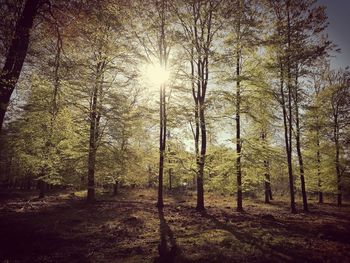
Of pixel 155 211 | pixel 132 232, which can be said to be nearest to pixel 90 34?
pixel 132 232

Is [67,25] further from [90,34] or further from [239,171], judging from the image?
[239,171]

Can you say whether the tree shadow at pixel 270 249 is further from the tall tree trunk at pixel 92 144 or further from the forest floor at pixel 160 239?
the tall tree trunk at pixel 92 144

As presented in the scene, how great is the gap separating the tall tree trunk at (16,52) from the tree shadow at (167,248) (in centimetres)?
627

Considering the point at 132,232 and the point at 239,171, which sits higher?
the point at 239,171

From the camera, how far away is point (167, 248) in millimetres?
8961

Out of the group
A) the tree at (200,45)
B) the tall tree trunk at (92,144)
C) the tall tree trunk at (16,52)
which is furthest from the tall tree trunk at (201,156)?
the tall tree trunk at (16,52)

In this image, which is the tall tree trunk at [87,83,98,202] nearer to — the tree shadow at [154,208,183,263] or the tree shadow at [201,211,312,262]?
the tree shadow at [154,208,183,263]

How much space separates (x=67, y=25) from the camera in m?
8.87

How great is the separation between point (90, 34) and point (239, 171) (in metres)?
12.3

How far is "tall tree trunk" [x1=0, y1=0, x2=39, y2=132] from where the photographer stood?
7.69 metres

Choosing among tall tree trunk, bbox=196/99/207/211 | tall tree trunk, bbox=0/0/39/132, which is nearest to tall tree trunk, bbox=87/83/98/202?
tall tree trunk, bbox=196/99/207/211

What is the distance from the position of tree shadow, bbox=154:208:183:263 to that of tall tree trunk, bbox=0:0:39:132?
6273mm

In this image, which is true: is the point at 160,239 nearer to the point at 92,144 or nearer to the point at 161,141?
the point at 161,141

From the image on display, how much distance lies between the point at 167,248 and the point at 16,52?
25.3 feet
